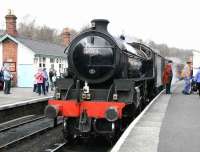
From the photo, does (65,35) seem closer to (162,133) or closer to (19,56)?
(19,56)

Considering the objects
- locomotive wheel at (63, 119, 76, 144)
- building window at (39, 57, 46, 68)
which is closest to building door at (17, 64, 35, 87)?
building window at (39, 57, 46, 68)

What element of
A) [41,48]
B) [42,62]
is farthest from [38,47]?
[42,62]

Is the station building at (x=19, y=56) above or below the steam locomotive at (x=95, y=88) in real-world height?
above

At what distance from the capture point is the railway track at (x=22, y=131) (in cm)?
1123

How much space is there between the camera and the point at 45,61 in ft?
99.9

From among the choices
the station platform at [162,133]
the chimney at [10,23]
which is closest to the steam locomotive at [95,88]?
the station platform at [162,133]

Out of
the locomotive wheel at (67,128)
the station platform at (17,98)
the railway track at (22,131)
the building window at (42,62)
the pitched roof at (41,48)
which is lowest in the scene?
the railway track at (22,131)

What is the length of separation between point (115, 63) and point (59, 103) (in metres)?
1.78

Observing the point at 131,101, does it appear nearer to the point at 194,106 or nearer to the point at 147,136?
the point at 147,136

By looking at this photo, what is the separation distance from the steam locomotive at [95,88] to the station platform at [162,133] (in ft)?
2.19

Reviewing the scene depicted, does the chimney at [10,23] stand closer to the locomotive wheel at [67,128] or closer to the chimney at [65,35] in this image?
the chimney at [65,35]

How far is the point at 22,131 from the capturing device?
525 inches

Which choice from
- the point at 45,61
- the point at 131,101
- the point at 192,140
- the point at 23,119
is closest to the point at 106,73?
the point at 131,101

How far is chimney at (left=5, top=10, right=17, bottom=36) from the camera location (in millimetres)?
28944
